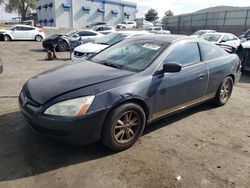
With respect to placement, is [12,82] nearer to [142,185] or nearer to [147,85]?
[147,85]

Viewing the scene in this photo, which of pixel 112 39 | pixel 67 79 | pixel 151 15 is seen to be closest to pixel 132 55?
pixel 67 79

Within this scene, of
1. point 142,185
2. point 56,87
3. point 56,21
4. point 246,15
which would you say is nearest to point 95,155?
point 142,185

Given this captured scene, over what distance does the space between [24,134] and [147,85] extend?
2.02 meters

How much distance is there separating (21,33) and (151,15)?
7000cm

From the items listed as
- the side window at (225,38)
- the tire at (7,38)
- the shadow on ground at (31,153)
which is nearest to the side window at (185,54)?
the shadow on ground at (31,153)

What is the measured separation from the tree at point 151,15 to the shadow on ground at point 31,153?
3357 inches

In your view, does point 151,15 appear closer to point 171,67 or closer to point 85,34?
point 85,34

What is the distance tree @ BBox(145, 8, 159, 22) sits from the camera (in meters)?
85.1

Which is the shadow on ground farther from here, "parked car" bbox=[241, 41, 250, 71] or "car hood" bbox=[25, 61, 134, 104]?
"parked car" bbox=[241, 41, 250, 71]

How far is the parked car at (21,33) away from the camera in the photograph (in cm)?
2072

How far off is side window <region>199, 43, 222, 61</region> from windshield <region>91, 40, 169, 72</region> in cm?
91

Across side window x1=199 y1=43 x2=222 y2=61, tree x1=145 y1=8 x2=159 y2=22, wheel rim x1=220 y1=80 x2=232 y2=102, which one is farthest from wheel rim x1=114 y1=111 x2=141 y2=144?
tree x1=145 y1=8 x2=159 y2=22

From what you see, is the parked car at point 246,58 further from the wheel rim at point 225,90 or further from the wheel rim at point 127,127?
the wheel rim at point 127,127

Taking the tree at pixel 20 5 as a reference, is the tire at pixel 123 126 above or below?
below
